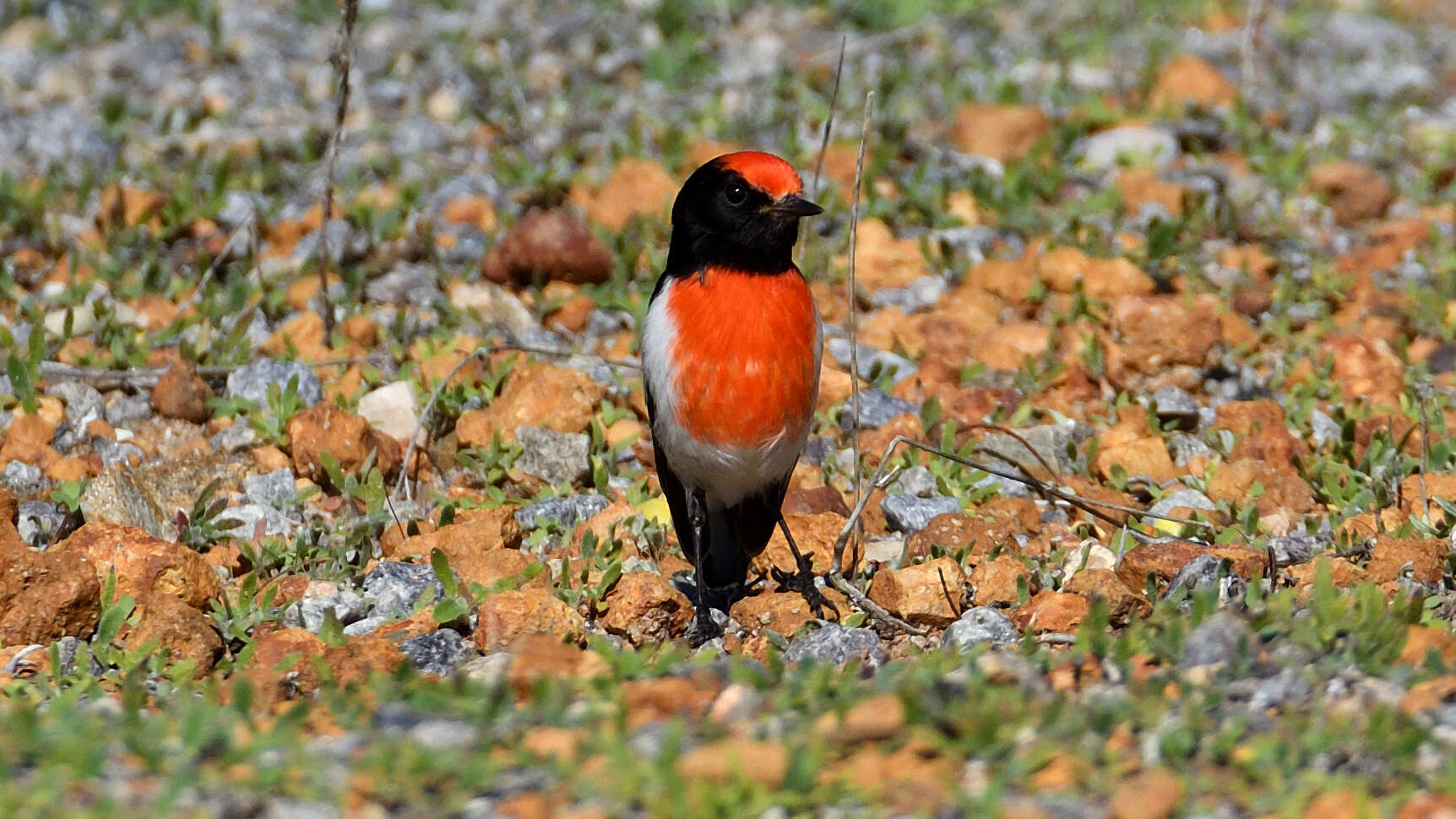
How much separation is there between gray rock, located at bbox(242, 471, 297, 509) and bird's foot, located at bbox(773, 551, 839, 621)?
158 centimetres

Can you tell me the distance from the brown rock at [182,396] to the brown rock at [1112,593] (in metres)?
3.09

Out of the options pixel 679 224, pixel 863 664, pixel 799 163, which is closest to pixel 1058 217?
pixel 799 163

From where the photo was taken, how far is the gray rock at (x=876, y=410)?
618 centimetres

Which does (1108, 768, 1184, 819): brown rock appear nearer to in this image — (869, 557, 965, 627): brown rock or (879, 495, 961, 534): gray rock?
(869, 557, 965, 627): brown rock

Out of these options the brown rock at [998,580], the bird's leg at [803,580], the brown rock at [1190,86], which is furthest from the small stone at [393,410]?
the brown rock at [1190,86]

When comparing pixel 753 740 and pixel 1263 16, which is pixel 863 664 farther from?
pixel 1263 16

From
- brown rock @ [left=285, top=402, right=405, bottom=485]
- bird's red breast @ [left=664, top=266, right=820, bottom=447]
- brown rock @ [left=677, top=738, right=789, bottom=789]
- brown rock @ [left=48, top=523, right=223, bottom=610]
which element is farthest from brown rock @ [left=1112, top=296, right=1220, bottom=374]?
brown rock @ [left=677, top=738, right=789, bottom=789]

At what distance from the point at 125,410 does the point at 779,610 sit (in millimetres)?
2626

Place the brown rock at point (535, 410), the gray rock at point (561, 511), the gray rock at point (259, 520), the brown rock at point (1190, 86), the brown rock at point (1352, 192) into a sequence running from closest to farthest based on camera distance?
the gray rock at point (259, 520)
the gray rock at point (561, 511)
the brown rock at point (535, 410)
the brown rock at point (1352, 192)
the brown rock at point (1190, 86)

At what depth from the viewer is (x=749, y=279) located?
16.2ft

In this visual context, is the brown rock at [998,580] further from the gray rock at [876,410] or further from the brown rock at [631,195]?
the brown rock at [631,195]

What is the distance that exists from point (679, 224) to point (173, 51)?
5.23m

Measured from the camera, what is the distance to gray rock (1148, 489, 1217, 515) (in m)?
5.49

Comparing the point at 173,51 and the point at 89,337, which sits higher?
the point at 173,51
